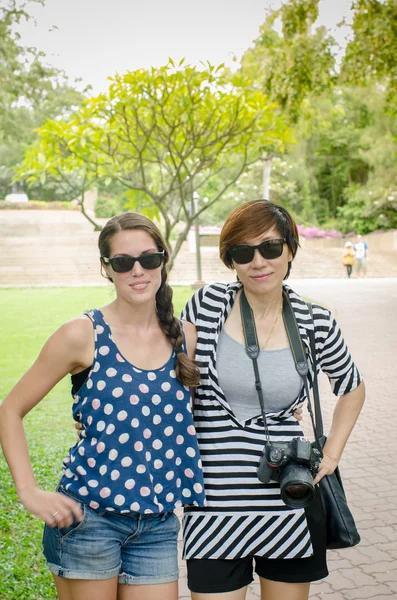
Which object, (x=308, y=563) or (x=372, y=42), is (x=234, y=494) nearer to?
(x=308, y=563)

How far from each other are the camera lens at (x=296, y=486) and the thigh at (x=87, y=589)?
1.89ft

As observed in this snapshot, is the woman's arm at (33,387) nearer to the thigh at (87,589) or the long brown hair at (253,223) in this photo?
the thigh at (87,589)

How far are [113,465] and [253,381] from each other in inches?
20.2

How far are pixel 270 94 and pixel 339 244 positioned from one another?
1309 inches

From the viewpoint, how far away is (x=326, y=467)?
2361mm

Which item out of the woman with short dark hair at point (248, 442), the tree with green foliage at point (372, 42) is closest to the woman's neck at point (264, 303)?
the woman with short dark hair at point (248, 442)

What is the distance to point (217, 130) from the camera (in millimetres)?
9484

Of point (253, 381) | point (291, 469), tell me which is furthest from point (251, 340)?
point (291, 469)

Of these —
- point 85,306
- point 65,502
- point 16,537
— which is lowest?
point 85,306

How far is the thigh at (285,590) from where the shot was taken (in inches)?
88.4

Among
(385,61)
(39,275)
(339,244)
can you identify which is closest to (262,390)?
(385,61)

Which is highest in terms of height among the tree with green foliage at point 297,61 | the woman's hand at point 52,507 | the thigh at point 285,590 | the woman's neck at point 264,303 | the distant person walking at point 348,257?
the tree with green foliage at point 297,61

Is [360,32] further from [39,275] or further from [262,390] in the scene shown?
[39,275]

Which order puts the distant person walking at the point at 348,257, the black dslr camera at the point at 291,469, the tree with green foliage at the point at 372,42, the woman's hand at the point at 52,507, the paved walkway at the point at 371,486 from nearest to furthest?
the woman's hand at the point at 52,507 < the black dslr camera at the point at 291,469 < the paved walkway at the point at 371,486 < the tree with green foliage at the point at 372,42 < the distant person walking at the point at 348,257
